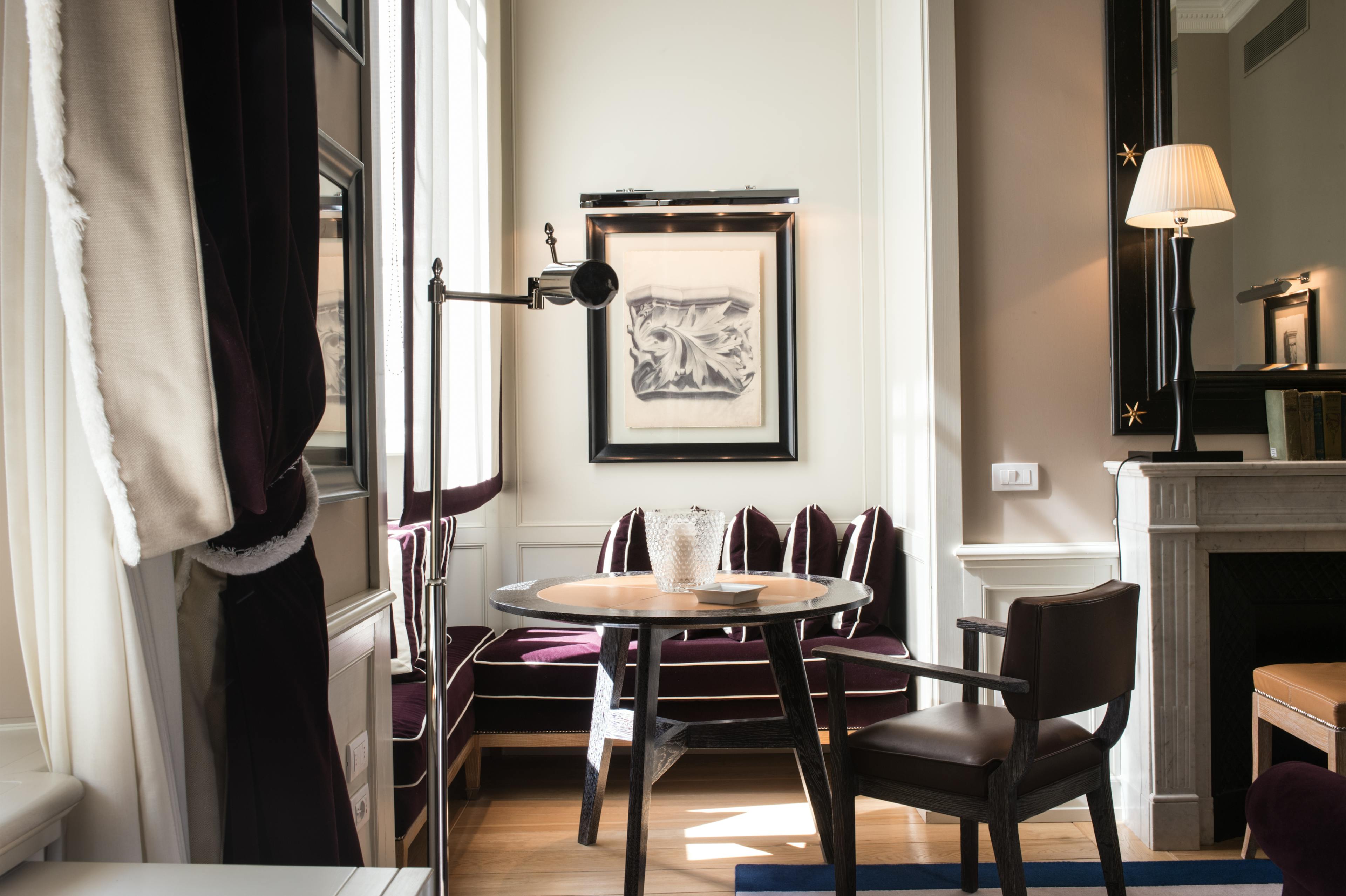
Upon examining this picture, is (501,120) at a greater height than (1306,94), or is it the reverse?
(501,120)

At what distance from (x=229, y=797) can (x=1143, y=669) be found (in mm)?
2515

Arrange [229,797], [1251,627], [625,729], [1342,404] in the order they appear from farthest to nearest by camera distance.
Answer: [1342,404] < [1251,627] < [625,729] < [229,797]

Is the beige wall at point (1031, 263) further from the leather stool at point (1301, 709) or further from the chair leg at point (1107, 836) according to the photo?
the chair leg at point (1107, 836)

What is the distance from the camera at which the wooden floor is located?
8.08ft

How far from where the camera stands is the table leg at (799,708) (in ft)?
7.90

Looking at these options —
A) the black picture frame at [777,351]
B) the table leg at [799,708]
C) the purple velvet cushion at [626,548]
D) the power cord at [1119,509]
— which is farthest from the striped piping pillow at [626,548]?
the power cord at [1119,509]

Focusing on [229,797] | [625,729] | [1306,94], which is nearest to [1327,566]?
[1306,94]

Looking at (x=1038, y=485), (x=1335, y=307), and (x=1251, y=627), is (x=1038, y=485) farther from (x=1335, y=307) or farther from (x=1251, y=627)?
(x=1335, y=307)

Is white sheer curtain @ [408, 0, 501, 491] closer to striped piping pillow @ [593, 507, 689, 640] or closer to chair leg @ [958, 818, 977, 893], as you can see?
striped piping pillow @ [593, 507, 689, 640]

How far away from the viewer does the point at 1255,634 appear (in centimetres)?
267

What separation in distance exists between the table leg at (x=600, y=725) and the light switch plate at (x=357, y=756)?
894 mm

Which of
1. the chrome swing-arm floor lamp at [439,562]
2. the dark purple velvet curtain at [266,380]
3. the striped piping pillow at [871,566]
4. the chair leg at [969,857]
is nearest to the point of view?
the dark purple velvet curtain at [266,380]

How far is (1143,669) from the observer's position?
2.64 m

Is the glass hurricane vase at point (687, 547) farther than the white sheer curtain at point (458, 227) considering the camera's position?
No
